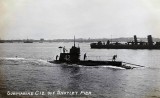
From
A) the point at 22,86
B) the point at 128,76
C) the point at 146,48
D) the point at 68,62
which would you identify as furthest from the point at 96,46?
the point at 22,86

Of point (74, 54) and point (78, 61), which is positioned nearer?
point (74, 54)

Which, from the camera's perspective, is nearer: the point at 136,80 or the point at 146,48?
the point at 136,80

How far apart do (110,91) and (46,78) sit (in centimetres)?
1265

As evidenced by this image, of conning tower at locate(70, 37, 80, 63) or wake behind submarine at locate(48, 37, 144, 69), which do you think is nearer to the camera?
wake behind submarine at locate(48, 37, 144, 69)

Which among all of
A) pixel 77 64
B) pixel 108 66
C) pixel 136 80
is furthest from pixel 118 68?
pixel 136 80

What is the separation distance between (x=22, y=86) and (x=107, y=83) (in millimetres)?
11684

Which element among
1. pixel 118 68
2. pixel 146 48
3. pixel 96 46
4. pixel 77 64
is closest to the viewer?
pixel 118 68

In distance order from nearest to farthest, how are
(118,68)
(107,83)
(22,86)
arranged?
(22,86) < (107,83) < (118,68)

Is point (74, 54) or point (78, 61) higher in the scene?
point (74, 54)

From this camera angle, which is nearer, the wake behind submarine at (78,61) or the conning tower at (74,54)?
the wake behind submarine at (78,61)

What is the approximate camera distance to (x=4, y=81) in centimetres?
3834

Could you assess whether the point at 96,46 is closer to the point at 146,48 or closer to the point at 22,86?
the point at 146,48

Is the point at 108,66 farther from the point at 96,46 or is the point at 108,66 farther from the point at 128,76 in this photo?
the point at 96,46

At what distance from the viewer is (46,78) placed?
41500 mm
